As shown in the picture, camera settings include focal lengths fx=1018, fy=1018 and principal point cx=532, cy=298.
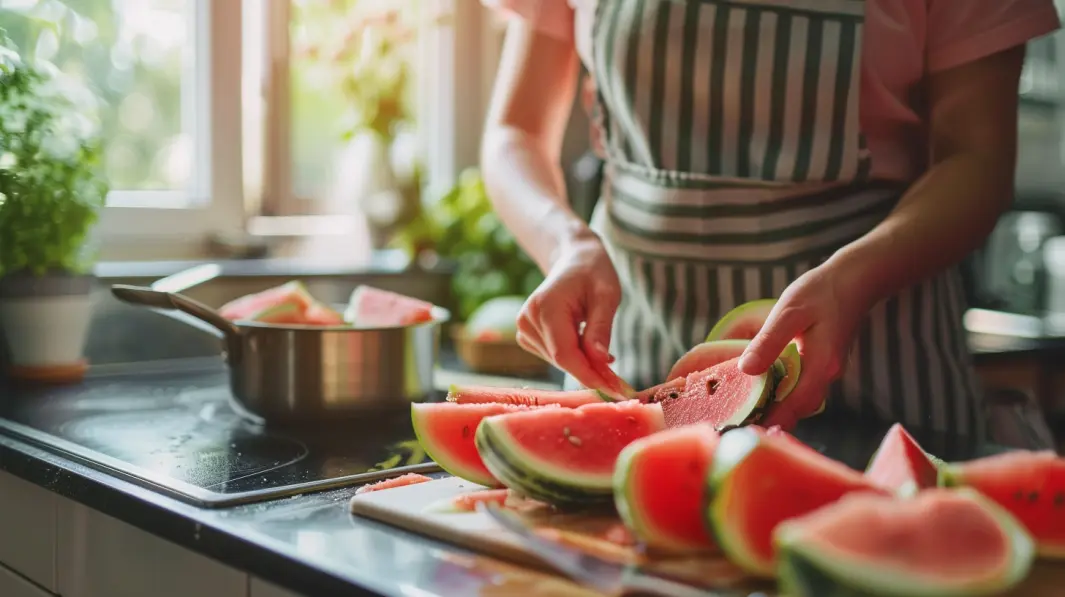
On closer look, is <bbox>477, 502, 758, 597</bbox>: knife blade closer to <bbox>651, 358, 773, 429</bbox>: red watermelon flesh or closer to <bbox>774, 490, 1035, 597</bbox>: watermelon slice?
<bbox>774, 490, 1035, 597</bbox>: watermelon slice

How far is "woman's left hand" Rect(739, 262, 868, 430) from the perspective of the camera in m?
0.94

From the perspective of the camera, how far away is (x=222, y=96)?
8.16 ft

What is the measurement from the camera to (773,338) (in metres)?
0.94

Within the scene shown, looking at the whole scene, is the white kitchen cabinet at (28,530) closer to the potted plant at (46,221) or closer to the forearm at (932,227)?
the potted plant at (46,221)

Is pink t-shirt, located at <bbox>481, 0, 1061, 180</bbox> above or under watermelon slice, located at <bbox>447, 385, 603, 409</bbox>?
above

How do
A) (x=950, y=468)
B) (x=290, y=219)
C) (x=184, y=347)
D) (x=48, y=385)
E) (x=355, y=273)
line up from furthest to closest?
(x=290, y=219) < (x=355, y=273) < (x=184, y=347) < (x=48, y=385) < (x=950, y=468)

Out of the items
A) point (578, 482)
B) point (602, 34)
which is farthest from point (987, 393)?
point (578, 482)

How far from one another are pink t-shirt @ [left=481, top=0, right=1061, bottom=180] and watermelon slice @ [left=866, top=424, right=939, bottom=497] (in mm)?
623

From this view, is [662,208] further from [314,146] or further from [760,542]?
[314,146]

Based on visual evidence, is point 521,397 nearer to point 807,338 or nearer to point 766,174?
point 807,338

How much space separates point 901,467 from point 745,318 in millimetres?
395

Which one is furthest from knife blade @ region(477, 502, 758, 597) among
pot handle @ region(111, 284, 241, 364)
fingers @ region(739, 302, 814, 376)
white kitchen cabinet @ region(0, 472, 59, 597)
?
pot handle @ region(111, 284, 241, 364)

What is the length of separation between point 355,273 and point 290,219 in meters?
0.43

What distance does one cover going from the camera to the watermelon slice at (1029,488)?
741mm
